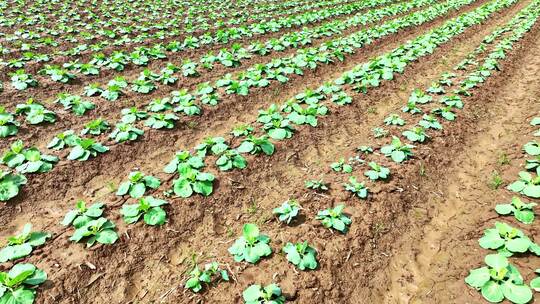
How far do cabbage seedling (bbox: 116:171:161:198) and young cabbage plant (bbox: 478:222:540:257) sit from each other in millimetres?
5566

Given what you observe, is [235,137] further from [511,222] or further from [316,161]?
[511,222]

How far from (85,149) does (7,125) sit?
2351 millimetres

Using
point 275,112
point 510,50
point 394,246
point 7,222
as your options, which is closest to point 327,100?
point 275,112

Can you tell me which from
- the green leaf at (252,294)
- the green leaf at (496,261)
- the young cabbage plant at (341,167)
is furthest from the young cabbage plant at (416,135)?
the green leaf at (252,294)

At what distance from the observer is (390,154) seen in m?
7.55

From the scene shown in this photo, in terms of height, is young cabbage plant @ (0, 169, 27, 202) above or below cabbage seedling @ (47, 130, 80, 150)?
below

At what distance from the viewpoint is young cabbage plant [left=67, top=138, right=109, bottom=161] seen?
24.0 feet

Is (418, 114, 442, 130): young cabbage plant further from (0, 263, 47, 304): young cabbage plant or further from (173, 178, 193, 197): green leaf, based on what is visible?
(0, 263, 47, 304): young cabbage plant

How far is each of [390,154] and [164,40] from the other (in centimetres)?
1159

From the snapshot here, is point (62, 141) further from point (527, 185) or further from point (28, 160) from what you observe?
point (527, 185)

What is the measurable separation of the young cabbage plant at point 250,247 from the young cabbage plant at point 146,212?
1.31 metres

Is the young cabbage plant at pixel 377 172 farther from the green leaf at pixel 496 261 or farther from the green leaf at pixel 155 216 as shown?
the green leaf at pixel 155 216

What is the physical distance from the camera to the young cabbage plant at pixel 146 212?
569cm

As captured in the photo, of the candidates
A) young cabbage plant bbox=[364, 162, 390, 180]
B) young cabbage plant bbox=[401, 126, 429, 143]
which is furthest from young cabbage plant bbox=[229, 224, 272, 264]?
young cabbage plant bbox=[401, 126, 429, 143]
